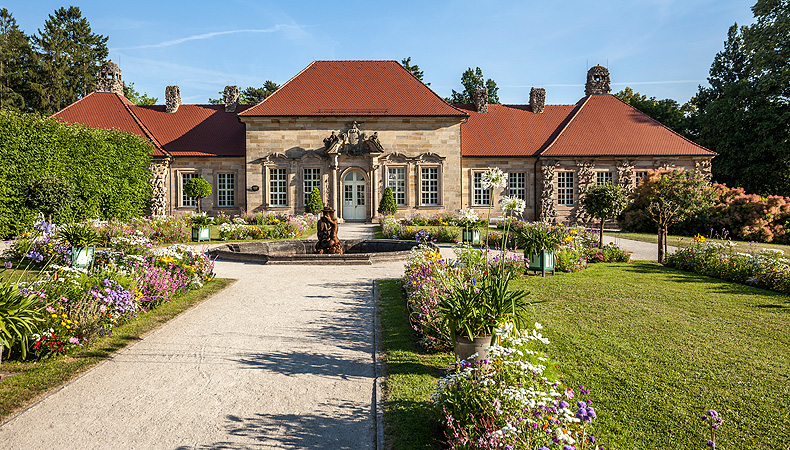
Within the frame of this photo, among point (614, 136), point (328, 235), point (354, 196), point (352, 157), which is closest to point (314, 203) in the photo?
point (354, 196)

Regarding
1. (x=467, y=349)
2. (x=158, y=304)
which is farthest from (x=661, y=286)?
(x=158, y=304)

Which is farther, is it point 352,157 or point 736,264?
point 352,157

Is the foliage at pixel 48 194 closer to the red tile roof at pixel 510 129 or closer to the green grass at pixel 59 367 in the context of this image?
the green grass at pixel 59 367

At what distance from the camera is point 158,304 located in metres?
7.65

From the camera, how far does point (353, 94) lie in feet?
89.7

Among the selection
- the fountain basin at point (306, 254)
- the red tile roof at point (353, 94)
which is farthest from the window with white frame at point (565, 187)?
the fountain basin at point (306, 254)

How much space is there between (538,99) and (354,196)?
562 inches

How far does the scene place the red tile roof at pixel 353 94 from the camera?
26234 mm

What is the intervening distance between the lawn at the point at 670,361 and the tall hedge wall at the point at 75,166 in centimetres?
1519

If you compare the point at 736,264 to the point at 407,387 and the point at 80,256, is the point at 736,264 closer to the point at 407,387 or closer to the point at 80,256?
the point at 407,387

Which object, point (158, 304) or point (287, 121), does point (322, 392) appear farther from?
point (287, 121)

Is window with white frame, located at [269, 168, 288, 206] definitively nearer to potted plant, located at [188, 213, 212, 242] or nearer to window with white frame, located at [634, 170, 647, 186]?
potted plant, located at [188, 213, 212, 242]

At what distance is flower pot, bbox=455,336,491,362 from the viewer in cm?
450

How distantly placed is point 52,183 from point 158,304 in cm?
1162
